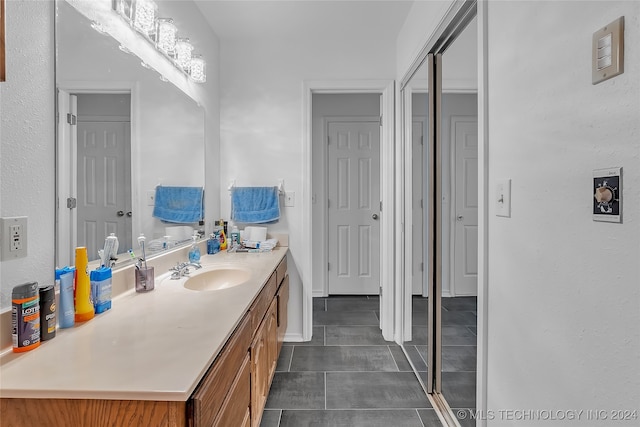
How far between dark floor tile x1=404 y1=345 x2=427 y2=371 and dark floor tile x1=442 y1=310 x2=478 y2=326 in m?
0.44

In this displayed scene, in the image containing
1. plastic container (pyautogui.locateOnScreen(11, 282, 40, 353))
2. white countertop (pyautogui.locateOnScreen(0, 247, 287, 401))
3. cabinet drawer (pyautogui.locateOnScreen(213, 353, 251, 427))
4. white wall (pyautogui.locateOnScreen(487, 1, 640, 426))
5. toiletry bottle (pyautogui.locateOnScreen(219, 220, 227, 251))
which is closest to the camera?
white wall (pyautogui.locateOnScreen(487, 1, 640, 426))

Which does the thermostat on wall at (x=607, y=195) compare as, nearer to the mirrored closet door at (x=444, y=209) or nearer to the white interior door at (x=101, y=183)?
the mirrored closet door at (x=444, y=209)

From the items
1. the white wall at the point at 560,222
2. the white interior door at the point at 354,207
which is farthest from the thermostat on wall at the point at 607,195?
the white interior door at the point at 354,207

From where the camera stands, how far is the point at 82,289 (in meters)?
1.14

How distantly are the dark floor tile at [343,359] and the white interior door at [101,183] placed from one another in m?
1.52

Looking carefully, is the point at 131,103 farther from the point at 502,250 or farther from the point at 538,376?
the point at 538,376

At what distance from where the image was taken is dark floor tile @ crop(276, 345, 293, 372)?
238 centimetres

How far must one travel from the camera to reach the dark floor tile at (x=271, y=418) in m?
1.80

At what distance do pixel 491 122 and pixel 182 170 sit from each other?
1.69m

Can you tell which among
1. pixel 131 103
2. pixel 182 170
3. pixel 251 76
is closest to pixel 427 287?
pixel 182 170

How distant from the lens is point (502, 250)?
1.11 metres

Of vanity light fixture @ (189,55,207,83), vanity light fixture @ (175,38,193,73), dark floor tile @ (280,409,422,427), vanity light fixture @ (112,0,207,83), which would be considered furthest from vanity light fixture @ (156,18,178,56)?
dark floor tile @ (280,409,422,427)

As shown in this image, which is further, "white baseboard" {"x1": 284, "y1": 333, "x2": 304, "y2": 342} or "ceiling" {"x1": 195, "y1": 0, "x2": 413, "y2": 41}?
"white baseboard" {"x1": 284, "y1": 333, "x2": 304, "y2": 342}

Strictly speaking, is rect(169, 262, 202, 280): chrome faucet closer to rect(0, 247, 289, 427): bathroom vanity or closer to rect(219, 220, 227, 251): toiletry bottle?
rect(0, 247, 289, 427): bathroom vanity
